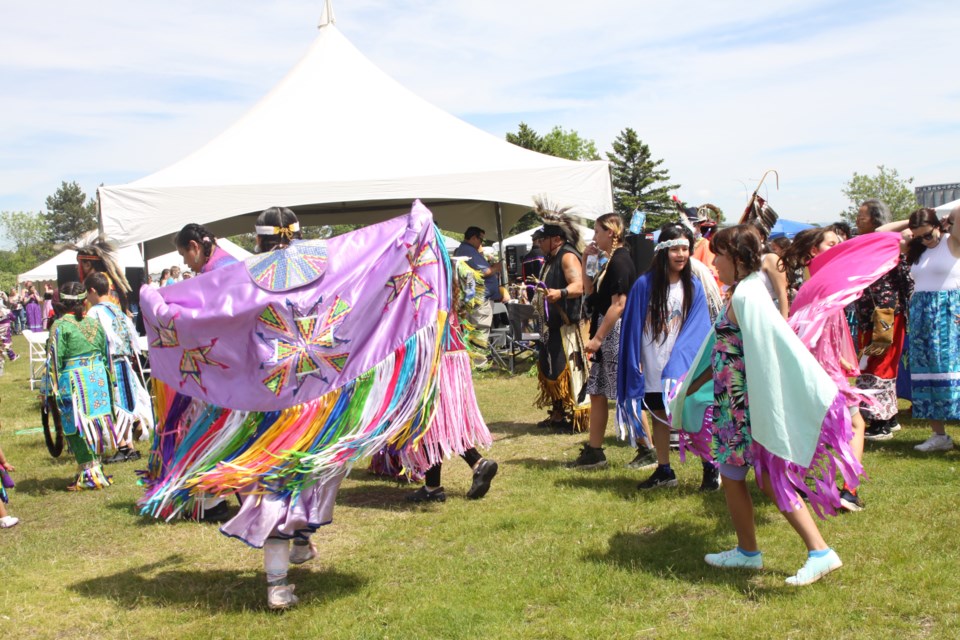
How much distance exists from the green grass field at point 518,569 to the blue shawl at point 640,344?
22.7 inches

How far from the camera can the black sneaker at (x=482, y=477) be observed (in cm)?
511

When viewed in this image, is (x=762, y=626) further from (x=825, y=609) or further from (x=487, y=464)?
(x=487, y=464)

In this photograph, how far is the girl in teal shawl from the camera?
3.30 metres

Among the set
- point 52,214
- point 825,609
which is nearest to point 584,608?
point 825,609

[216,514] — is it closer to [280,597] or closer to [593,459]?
[280,597]

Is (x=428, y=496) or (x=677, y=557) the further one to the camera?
(x=428, y=496)

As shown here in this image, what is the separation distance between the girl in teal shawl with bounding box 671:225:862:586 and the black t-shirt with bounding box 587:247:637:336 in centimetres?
183

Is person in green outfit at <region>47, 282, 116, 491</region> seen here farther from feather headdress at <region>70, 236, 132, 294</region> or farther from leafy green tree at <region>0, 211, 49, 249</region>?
leafy green tree at <region>0, 211, 49, 249</region>

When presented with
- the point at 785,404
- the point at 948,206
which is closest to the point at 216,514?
the point at 785,404

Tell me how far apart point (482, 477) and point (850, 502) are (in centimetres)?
207

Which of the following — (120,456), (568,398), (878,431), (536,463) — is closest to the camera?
(536,463)

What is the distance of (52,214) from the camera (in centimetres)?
8156

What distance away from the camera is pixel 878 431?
617 cm

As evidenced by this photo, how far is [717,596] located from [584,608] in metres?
0.55
